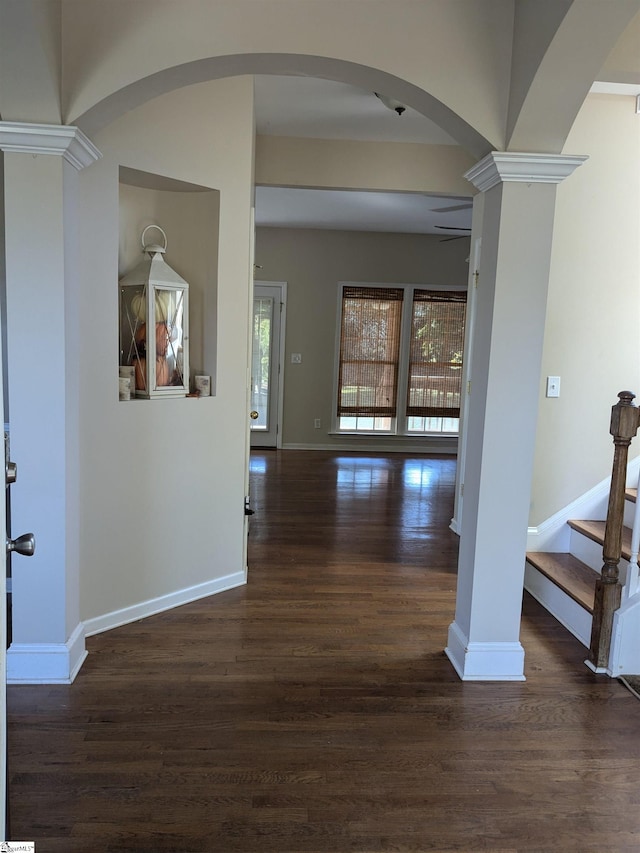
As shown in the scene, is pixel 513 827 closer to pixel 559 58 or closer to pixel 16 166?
pixel 559 58

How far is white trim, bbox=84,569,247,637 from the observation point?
306cm

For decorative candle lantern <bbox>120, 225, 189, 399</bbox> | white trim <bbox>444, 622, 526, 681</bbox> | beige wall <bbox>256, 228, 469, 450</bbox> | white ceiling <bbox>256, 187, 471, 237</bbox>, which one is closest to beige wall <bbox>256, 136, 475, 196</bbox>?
white ceiling <bbox>256, 187, 471, 237</bbox>

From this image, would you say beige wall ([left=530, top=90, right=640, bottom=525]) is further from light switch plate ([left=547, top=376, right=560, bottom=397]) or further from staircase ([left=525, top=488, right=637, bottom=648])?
staircase ([left=525, top=488, right=637, bottom=648])

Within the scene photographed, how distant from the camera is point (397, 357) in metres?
8.48

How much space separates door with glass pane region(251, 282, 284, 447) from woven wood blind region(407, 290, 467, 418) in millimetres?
1734

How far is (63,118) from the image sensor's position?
91.4 inches


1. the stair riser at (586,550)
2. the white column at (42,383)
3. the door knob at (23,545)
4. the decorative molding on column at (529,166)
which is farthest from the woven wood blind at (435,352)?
the door knob at (23,545)

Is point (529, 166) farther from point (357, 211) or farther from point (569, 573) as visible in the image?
point (357, 211)

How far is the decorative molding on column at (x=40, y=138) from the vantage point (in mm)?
2295

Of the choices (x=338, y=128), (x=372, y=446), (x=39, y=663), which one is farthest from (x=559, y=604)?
(x=372, y=446)

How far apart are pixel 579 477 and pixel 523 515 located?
139 centimetres

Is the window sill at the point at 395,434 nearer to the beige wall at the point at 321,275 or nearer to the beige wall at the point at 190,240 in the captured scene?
the beige wall at the point at 321,275

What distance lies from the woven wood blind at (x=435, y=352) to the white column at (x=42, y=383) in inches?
247

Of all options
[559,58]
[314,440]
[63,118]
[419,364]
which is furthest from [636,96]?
Answer: [314,440]
